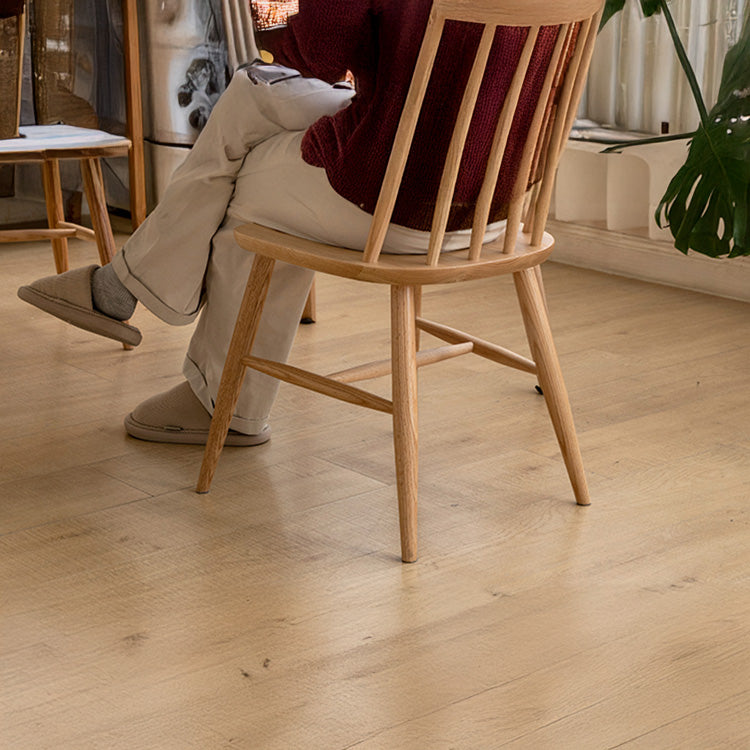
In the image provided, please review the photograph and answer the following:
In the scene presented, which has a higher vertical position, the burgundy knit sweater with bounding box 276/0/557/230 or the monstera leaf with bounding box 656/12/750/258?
the burgundy knit sweater with bounding box 276/0/557/230

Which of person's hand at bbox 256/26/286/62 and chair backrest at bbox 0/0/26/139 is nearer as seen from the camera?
person's hand at bbox 256/26/286/62

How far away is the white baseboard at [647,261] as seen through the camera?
3309 mm

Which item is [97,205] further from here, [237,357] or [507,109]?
[507,109]

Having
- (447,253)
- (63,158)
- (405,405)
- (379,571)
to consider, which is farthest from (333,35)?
(63,158)

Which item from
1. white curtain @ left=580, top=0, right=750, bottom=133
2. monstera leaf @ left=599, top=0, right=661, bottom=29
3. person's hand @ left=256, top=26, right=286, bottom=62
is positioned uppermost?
monstera leaf @ left=599, top=0, right=661, bottom=29

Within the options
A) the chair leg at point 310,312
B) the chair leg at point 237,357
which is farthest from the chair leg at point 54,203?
the chair leg at point 237,357

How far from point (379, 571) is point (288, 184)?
593mm

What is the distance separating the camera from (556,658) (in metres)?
1.43

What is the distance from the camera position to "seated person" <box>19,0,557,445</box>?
1.60m

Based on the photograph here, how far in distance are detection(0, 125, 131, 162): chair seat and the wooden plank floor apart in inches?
17.5

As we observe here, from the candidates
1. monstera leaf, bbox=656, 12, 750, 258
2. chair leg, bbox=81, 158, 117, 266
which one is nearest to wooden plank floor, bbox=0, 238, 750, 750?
chair leg, bbox=81, 158, 117, 266

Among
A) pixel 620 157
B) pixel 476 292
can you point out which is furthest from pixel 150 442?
pixel 620 157

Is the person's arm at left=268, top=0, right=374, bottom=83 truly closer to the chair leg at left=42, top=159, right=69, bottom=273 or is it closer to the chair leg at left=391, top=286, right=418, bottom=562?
the chair leg at left=391, top=286, right=418, bottom=562

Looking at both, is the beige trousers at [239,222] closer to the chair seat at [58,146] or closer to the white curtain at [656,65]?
the chair seat at [58,146]
